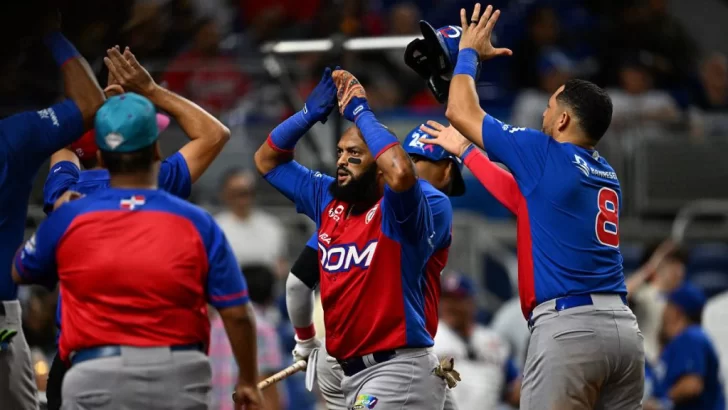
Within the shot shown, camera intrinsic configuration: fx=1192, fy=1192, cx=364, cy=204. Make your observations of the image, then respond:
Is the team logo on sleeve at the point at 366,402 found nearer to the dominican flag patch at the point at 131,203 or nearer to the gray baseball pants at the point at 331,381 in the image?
the gray baseball pants at the point at 331,381

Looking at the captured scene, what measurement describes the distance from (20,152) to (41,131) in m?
0.13

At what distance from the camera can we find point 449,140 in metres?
6.01

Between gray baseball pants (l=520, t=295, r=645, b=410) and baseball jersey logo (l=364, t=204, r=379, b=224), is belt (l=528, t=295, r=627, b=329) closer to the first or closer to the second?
gray baseball pants (l=520, t=295, r=645, b=410)

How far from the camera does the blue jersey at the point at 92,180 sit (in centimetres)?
544

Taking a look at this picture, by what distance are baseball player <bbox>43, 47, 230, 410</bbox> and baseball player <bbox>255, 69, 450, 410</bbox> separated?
0.64 m

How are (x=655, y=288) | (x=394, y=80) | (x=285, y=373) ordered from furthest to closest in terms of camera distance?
(x=394, y=80)
(x=655, y=288)
(x=285, y=373)

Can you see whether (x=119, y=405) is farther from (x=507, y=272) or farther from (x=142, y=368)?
(x=507, y=272)

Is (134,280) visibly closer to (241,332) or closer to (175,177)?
(241,332)

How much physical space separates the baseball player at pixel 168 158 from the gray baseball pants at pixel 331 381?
1.17 m

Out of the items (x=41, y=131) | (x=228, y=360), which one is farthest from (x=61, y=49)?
(x=228, y=360)

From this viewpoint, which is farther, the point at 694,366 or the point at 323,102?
the point at 694,366

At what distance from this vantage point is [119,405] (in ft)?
15.1

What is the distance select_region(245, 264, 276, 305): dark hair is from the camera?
30.3 feet

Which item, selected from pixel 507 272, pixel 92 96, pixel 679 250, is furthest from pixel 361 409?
pixel 507 272
